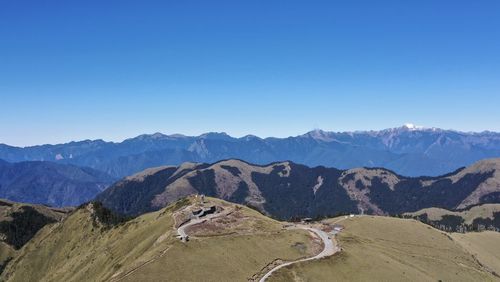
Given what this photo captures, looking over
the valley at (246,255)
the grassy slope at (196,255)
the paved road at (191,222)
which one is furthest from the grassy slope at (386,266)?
the paved road at (191,222)

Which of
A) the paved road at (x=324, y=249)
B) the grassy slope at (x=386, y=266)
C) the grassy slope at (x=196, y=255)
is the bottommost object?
the grassy slope at (x=386, y=266)

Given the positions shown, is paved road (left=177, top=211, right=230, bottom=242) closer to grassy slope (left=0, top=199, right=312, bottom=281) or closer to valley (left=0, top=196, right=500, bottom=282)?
valley (left=0, top=196, right=500, bottom=282)

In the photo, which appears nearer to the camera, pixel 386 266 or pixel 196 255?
pixel 196 255

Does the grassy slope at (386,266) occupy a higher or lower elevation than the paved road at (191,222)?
lower

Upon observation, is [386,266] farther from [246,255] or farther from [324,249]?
[246,255]

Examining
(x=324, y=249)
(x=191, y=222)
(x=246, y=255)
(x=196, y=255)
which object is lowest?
(x=324, y=249)

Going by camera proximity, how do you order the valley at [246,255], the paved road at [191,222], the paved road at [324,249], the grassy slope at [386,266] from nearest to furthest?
1. the valley at [246,255]
2. the paved road at [324,249]
3. the grassy slope at [386,266]
4. the paved road at [191,222]

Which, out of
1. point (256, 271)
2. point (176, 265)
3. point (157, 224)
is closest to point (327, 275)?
point (256, 271)

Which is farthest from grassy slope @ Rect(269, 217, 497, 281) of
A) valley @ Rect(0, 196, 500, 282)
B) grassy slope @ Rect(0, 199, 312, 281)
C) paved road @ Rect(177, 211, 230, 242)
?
paved road @ Rect(177, 211, 230, 242)

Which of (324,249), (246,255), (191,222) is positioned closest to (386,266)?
(324,249)

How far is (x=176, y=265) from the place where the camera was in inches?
4505

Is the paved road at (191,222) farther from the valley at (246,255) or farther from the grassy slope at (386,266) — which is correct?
the grassy slope at (386,266)

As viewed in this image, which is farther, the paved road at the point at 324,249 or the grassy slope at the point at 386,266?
the grassy slope at the point at 386,266

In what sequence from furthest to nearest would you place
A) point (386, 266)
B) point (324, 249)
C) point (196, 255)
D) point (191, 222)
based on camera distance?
1. point (191, 222)
2. point (324, 249)
3. point (386, 266)
4. point (196, 255)
